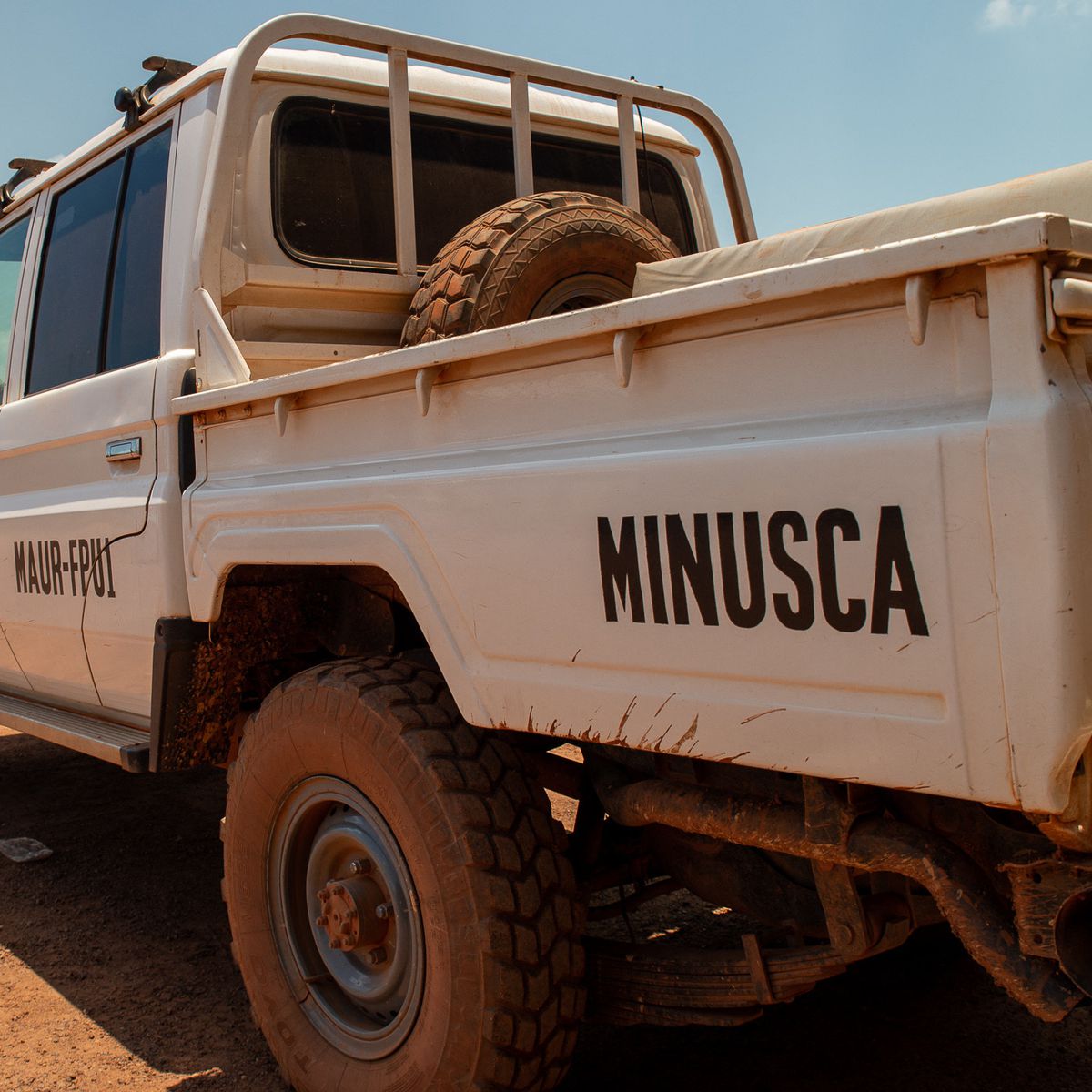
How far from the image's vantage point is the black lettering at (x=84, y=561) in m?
3.60

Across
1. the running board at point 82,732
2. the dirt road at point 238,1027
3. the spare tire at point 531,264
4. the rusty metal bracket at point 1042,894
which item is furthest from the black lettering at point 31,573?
the rusty metal bracket at point 1042,894

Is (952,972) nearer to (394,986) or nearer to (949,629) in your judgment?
(394,986)

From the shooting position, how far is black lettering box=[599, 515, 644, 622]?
198 centimetres

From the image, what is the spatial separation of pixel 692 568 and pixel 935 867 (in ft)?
1.91

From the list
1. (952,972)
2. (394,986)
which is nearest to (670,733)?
(394,986)

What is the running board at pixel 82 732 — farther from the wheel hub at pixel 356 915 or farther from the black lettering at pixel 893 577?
the black lettering at pixel 893 577

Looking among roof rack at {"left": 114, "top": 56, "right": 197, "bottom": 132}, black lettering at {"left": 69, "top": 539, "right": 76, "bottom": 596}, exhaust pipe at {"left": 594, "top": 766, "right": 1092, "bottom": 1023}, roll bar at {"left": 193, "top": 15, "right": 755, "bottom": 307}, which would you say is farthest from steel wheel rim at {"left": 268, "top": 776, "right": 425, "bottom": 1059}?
roof rack at {"left": 114, "top": 56, "right": 197, "bottom": 132}

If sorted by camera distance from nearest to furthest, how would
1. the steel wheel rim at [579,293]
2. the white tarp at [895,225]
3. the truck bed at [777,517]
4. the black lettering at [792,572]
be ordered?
the truck bed at [777,517], the black lettering at [792,572], the white tarp at [895,225], the steel wheel rim at [579,293]

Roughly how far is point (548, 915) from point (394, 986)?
430 millimetres

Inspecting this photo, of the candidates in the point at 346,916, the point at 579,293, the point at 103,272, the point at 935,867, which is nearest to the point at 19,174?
the point at 103,272

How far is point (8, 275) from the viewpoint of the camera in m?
4.58

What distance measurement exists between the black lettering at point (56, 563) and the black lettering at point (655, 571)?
2484 mm

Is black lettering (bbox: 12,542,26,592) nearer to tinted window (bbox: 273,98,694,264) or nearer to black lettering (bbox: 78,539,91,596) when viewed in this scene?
black lettering (bbox: 78,539,91,596)

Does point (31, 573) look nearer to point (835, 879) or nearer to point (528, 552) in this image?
point (528, 552)
